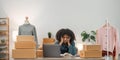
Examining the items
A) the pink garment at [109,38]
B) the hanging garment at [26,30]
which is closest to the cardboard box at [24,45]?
the pink garment at [109,38]

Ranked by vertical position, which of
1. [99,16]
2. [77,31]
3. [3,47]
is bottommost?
[3,47]

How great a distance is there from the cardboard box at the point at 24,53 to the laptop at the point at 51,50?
→ 7.2 inches

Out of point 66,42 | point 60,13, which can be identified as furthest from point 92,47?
point 60,13

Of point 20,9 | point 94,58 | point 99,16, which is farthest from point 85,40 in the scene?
point 94,58

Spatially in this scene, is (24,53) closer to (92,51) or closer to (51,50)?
(51,50)

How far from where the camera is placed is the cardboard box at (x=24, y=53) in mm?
2924

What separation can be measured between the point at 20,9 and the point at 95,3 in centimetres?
213

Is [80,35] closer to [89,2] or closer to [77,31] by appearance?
[77,31]

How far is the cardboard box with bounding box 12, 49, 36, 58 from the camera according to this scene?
2924 mm

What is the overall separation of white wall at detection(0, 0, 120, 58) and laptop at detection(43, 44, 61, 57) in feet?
12.0

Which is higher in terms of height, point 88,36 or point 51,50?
point 88,36

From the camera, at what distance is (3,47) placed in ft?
21.9

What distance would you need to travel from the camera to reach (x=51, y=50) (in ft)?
10.1

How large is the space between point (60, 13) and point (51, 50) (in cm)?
379
